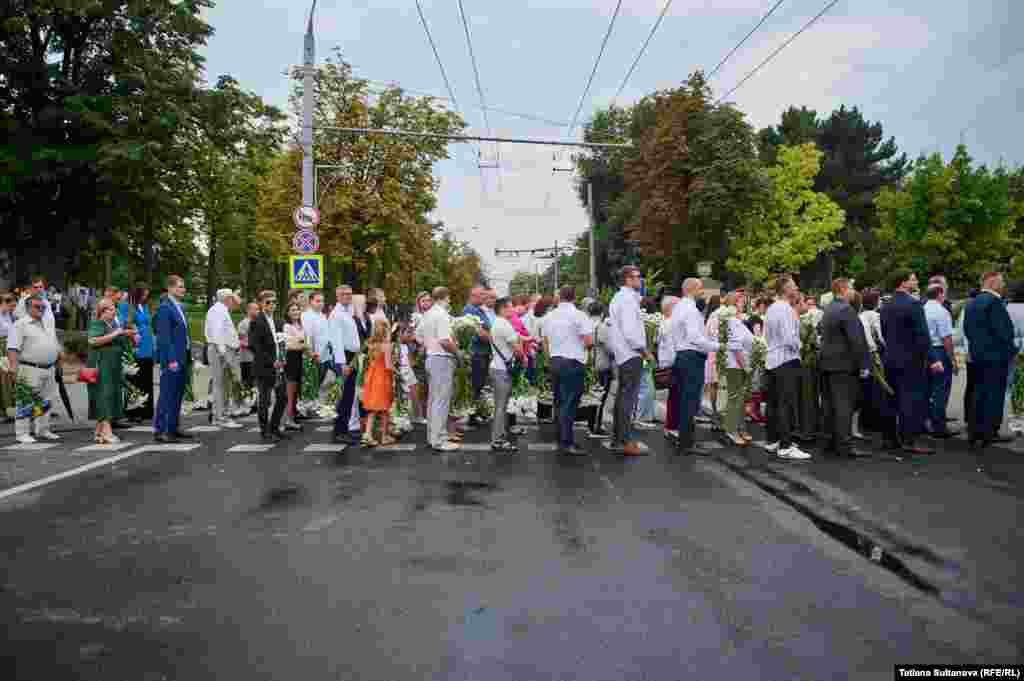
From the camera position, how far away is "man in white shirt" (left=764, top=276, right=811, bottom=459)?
10.1 metres

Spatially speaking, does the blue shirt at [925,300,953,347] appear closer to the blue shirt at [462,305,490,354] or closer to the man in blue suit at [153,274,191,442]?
the blue shirt at [462,305,490,354]

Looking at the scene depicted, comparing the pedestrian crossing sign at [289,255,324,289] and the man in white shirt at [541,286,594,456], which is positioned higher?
the pedestrian crossing sign at [289,255,324,289]

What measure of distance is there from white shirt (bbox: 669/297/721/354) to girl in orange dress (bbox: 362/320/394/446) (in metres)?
3.56

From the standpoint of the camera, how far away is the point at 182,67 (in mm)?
30266

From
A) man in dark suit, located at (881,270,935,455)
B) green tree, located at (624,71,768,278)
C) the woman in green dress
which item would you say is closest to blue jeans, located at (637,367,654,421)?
man in dark suit, located at (881,270,935,455)

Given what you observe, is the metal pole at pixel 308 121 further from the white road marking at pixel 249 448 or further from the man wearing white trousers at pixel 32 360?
the white road marking at pixel 249 448

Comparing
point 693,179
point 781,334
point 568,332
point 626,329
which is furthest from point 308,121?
point 693,179

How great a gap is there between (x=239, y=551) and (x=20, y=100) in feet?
91.4

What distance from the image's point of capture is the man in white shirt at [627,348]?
33.2ft

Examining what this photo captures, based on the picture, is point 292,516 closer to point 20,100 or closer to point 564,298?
point 564,298

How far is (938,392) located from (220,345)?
10.2 metres

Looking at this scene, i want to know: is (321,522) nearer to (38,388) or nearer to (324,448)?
(324,448)

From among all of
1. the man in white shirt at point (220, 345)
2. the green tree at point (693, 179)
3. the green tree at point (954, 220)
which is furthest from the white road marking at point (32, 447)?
the green tree at point (954, 220)

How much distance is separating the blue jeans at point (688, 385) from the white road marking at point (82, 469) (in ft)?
19.7
